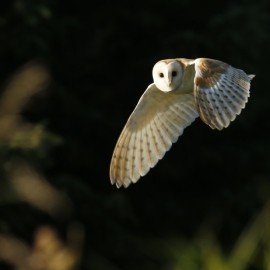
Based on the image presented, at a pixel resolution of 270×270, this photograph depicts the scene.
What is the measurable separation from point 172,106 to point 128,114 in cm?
714

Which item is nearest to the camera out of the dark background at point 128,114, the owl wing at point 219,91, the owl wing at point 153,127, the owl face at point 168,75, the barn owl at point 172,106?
the owl wing at point 219,91

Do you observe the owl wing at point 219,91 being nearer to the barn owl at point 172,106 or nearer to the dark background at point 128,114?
the barn owl at point 172,106

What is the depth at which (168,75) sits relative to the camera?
575cm

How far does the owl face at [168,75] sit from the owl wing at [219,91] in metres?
0.10

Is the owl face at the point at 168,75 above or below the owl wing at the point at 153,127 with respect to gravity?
above

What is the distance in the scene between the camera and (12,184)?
9.71m

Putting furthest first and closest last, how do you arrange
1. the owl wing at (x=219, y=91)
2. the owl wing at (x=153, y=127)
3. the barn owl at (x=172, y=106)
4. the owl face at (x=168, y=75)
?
the owl wing at (x=153, y=127)
the owl face at (x=168, y=75)
the barn owl at (x=172, y=106)
the owl wing at (x=219, y=91)

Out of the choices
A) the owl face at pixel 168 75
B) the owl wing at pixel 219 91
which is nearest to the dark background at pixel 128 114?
the owl face at pixel 168 75

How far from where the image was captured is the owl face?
5762 millimetres

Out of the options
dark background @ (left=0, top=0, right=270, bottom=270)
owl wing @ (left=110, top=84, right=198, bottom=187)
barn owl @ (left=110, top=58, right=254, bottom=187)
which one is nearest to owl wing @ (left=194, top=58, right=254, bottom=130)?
barn owl @ (left=110, top=58, right=254, bottom=187)

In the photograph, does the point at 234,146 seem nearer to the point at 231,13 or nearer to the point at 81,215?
the point at 231,13

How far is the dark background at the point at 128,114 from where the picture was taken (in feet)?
40.5

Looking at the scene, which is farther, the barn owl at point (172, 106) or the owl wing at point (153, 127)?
the owl wing at point (153, 127)

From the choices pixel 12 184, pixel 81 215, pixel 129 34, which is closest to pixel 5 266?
pixel 81 215
